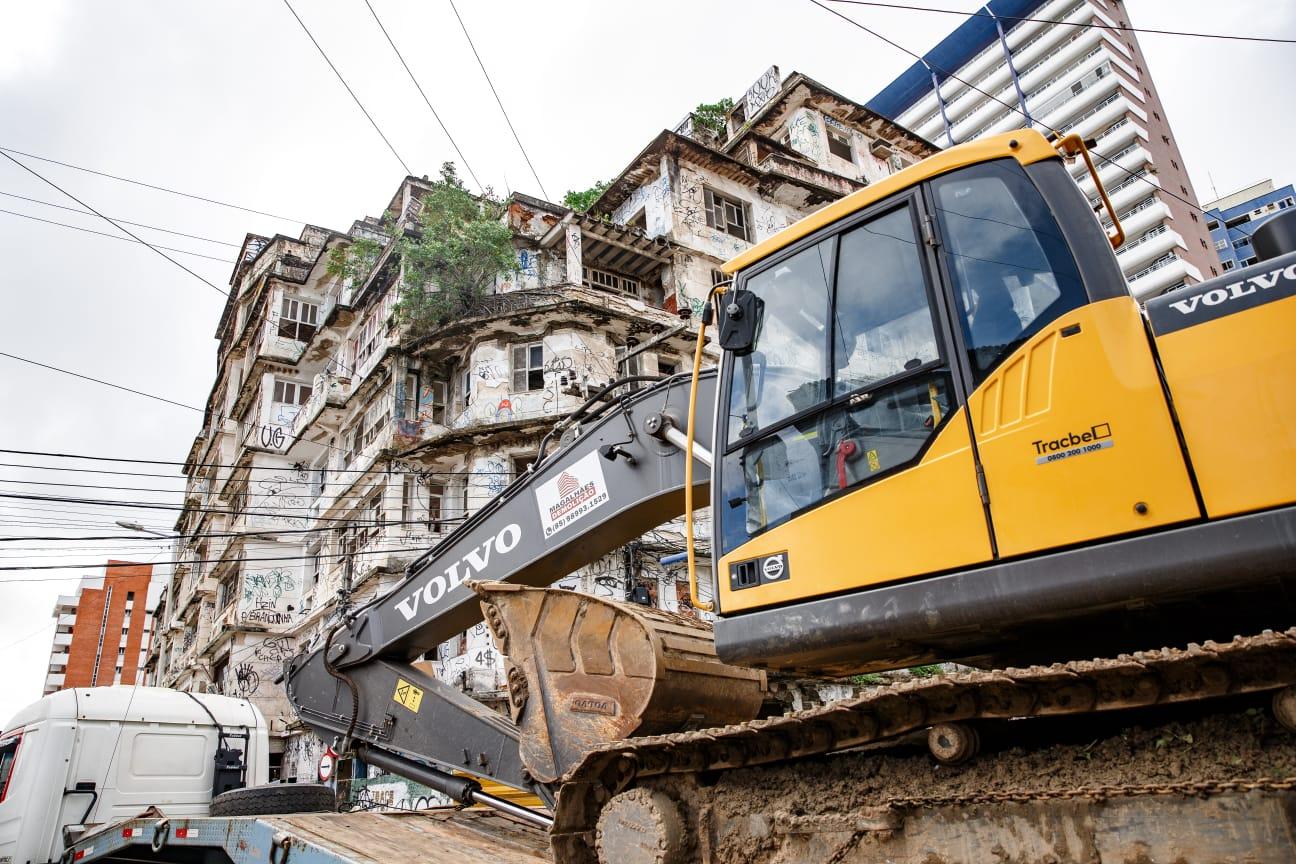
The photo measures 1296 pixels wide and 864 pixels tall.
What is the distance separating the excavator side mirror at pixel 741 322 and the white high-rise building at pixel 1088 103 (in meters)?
54.2

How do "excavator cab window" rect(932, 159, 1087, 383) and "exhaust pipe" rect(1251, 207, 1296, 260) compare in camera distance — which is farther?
"exhaust pipe" rect(1251, 207, 1296, 260)

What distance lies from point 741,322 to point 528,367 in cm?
2123

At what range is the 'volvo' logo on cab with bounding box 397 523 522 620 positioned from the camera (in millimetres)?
6070

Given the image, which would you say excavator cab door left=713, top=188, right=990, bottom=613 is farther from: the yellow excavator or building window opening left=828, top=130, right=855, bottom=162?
building window opening left=828, top=130, right=855, bottom=162

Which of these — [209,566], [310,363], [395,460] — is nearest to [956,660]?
[395,460]

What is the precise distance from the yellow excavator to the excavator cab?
0.01 meters

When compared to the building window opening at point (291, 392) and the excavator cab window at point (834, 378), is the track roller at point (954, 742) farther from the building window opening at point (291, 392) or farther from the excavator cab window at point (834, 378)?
the building window opening at point (291, 392)

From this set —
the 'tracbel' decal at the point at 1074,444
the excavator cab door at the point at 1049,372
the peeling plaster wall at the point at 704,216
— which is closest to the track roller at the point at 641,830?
the excavator cab door at the point at 1049,372

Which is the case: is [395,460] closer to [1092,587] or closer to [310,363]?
[310,363]

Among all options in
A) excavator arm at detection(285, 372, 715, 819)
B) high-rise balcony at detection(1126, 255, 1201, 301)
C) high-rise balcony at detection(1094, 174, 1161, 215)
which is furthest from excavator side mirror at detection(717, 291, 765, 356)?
high-rise balcony at detection(1094, 174, 1161, 215)

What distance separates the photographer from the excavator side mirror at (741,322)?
419 centimetres

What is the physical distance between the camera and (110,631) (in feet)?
282

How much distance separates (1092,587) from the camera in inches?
119

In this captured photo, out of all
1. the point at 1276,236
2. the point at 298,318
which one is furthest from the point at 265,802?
the point at 298,318
